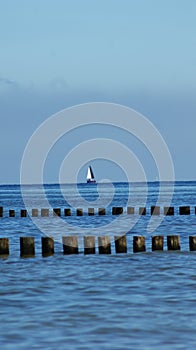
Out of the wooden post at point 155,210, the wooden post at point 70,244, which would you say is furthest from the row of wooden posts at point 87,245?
the wooden post at point 155,210

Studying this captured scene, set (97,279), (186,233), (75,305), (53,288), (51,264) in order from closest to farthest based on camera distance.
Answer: (75,305) < (53,288) < (97,279) < (51,264) < (186,233)

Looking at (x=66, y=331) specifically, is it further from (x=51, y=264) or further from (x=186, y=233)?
(x=186, y=233)

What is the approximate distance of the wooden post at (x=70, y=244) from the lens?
25.9 metres

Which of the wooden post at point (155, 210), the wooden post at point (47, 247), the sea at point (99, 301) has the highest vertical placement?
the wooden post at point (155, 210)

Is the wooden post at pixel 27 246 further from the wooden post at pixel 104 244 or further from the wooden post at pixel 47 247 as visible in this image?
the wooden post at pixel 104 244

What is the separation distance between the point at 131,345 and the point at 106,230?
92.6 feet

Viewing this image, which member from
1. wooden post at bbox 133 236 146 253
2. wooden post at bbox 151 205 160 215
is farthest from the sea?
wooden post at bbox 151 205 160 215

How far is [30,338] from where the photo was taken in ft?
44.9

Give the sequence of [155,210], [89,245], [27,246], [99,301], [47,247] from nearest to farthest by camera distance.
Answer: [99,301] → [27,246] → [89,245] → [47,247] → [155,210]

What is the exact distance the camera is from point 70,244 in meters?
26.0

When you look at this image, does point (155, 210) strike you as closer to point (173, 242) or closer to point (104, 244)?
point (173, 242)

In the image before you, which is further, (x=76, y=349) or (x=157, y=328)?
(x=157, y=328)

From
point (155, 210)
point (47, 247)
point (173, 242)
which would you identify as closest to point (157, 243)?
point (173, 242)

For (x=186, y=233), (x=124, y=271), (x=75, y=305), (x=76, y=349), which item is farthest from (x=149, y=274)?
(x=186, y=233)
